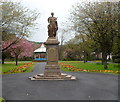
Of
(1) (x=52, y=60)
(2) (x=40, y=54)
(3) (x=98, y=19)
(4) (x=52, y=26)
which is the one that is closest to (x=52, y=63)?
(1) (x=52, y=60)

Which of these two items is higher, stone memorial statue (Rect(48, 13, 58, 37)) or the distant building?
stone memorial statue (Rect(48, 13, 58, 37))

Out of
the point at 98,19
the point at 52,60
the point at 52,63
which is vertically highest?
the point at 98,19

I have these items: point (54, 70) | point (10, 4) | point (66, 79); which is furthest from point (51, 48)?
point (10, 4)

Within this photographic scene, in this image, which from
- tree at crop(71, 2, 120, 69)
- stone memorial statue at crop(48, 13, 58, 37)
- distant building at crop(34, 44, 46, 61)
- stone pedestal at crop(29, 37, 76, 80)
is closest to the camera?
stone pedestal at crop(29, 37, 76, 80)

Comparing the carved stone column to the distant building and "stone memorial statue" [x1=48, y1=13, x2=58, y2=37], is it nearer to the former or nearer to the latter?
"stone memorial statue" [x1=48, y1=13, x2=58, y2=37]

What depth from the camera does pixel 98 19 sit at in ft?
72.0

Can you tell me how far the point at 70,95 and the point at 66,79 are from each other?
5236 millimetres

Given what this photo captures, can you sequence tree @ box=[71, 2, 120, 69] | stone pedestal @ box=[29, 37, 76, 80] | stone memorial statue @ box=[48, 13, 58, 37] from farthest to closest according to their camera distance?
tree @ box=[71, 2, 120, 69] → stone memorial statue @ box=[48, 13, 58, 37] → stone pedestal @ box=[29, 37, 76, 80]

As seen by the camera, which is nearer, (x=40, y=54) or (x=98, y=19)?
(x=98, y=19)

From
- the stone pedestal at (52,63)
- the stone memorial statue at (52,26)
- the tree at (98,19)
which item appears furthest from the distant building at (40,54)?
the stone pedestal at (52,63)

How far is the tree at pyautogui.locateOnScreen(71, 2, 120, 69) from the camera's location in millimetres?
21453

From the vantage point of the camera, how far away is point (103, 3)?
2177 cm

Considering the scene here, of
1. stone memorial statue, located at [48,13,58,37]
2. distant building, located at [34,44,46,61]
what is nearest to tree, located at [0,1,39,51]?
stone memorial statue, located at [48,13,58,37]

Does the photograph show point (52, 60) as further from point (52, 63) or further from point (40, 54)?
point (40, 54)
